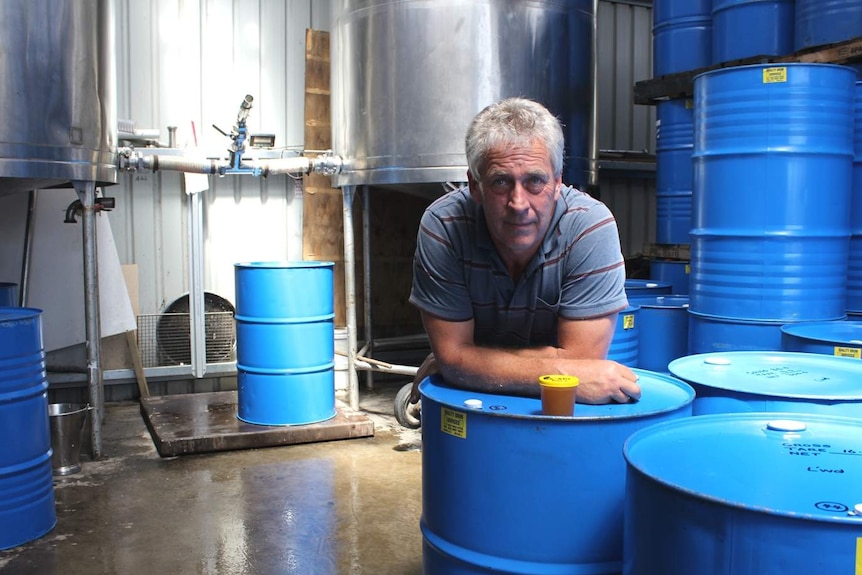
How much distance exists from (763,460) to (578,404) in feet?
1.78

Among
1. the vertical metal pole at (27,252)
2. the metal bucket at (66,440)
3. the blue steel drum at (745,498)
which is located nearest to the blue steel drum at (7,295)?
the metal bucket at (66,440)

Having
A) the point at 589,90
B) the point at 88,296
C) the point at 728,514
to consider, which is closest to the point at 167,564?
the point at 88,296

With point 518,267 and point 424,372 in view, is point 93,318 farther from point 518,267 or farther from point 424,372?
point 518,267

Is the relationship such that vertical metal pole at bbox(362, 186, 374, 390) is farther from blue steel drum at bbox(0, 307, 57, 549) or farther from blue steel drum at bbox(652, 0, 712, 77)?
blue steel drum at bbox(0, 307, 57, 549)

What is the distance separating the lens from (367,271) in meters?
6.69

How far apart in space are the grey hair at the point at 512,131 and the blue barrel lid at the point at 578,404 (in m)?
0.56

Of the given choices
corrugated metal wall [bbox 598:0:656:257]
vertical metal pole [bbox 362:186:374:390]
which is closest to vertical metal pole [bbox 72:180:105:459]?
vertical metal pole [bbox 362:186:374:390]

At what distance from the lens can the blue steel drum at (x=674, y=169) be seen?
574 centimetres

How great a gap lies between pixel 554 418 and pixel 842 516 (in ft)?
2.21

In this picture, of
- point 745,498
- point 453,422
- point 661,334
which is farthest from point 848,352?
point 745,498

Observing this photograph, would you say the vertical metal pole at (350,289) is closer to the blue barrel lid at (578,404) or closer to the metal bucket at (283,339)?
the metal bucket at (283,339)

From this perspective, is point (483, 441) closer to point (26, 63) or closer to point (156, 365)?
point (26, 63)

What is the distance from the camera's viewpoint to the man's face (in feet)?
6.62

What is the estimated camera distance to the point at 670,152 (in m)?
5.86
